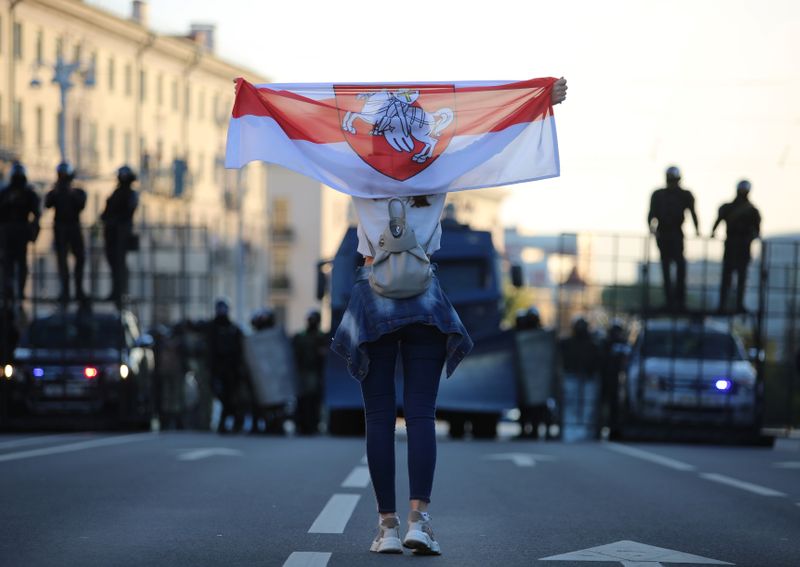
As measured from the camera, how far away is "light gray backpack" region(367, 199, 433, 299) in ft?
26.4

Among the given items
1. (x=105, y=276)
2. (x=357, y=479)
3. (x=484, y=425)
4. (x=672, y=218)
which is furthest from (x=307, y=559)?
(x=484, y=425)

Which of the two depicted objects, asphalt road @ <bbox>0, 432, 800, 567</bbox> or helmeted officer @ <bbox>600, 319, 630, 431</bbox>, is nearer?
asphalt road @ <bbox>0, 432, 800, 567</bbox>

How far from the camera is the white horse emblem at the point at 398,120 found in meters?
8.77

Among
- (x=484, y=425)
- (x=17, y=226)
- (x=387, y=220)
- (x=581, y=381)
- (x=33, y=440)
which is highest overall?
(x=17, y=226)

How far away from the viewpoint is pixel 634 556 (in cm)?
806

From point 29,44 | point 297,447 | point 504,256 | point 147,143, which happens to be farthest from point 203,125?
point 297,447

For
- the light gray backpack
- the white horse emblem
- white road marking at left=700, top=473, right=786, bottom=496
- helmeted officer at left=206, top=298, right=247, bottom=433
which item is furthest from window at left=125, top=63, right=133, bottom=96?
the light gray backpack

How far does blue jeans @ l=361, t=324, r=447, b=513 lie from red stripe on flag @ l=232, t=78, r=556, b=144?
1444 mm

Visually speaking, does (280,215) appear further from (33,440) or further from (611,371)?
(33,440)

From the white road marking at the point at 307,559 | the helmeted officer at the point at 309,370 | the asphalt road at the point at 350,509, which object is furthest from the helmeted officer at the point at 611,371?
the white road marking at the point at 307,559

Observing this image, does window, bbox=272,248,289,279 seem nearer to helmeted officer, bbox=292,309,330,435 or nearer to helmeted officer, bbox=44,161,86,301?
helmeted officer, bbox=292,309,330,435

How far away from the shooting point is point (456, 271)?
941 inches

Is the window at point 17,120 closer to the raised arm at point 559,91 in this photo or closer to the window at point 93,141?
the window at point 93,141

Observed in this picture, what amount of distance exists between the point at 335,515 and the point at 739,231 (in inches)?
539
